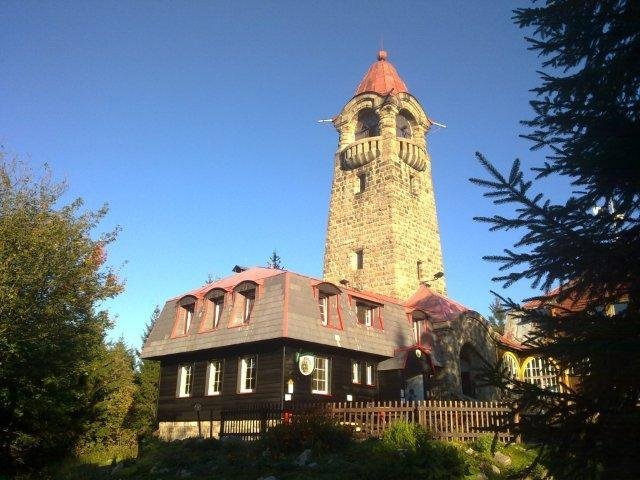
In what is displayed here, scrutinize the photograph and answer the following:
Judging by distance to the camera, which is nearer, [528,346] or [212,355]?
[528,346]

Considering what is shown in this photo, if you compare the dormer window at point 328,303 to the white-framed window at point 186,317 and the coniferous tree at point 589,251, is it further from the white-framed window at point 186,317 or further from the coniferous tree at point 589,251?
the coniferous tree at point 589,251

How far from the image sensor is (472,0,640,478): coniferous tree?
202 inches

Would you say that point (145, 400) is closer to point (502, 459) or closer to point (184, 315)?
point (184, 315)

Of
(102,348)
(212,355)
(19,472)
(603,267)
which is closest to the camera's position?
(603,267)

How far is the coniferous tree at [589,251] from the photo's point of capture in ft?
16.8

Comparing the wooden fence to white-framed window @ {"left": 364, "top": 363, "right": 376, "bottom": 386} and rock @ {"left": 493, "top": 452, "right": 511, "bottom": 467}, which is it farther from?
white-framed window @ {"left": 364, "top": 363, "right": 376, "bottom": 386}

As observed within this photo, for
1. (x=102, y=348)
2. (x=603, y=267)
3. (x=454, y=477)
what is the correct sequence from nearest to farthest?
(x=603, y=267) < (x=454, y=477) < (x=102, y=348)

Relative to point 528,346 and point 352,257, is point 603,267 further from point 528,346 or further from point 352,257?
point 352,257

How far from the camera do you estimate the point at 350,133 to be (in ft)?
111

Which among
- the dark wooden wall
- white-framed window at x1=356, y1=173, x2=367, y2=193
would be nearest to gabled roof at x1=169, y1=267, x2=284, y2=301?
the dark wooden wall

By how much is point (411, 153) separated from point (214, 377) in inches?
727

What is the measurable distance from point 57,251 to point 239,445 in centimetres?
971

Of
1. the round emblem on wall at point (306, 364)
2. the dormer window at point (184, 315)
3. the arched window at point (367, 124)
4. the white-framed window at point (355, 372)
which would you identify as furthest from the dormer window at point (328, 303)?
the arched window at point (367, 124)

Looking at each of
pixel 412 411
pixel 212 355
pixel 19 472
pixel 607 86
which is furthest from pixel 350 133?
pixel 607 86
